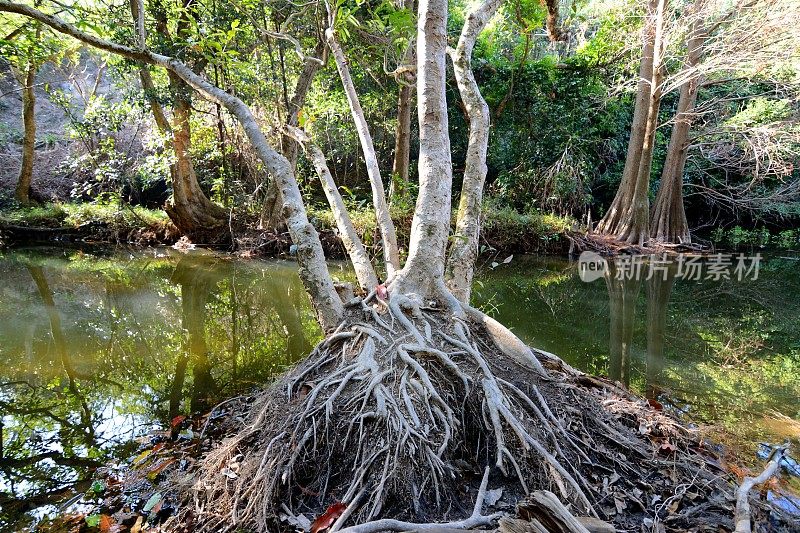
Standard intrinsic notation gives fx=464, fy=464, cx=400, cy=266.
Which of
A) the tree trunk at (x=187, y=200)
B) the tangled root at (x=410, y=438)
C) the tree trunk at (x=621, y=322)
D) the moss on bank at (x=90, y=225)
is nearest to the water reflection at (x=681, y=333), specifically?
the tree trunk at (x=621, y=322)

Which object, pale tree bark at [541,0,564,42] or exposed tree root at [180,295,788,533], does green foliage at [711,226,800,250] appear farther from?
exposed tree root at [180,295,788,533]

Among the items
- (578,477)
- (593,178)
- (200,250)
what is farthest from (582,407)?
(593,178)

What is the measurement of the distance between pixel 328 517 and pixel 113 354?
12.7ft

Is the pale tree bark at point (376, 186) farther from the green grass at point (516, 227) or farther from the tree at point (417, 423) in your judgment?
the green grass at point (516, 227)

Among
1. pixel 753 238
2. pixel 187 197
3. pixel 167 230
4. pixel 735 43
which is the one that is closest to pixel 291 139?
pixel 187 197

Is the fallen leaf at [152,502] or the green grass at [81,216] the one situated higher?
the green grass at [81,216]

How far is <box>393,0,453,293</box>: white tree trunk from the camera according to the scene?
3.53m

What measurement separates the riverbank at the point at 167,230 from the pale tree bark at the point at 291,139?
1.02ft

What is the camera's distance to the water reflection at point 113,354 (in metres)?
3.08

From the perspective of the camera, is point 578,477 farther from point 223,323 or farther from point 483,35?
point 483,35

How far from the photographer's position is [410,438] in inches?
93.1

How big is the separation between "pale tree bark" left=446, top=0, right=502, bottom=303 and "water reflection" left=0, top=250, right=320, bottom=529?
76.6 inches

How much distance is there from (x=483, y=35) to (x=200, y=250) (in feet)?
34.7

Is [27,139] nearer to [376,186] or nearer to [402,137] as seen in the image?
[402,137]
